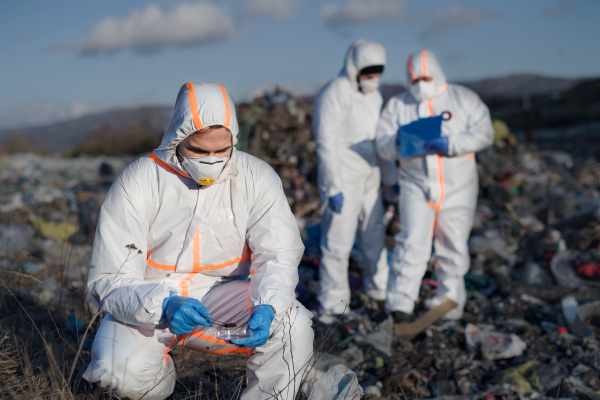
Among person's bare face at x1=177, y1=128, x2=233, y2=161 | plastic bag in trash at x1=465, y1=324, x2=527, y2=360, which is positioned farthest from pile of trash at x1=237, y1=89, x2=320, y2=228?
person's bare face at x1=177, y1=128, x2=233, y2=161

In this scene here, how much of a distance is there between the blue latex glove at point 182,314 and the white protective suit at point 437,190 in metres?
2.08

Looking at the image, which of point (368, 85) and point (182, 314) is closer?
point (182, 314)

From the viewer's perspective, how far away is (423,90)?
348 centimetres

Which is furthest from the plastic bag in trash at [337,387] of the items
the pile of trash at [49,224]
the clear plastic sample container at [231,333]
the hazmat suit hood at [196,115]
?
the pile of trash at [49,224]

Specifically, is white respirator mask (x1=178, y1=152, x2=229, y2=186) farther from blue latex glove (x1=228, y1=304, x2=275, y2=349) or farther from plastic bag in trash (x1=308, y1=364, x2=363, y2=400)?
plastic bag in trash (x1=308, y1=364, x2=363, y2=400)

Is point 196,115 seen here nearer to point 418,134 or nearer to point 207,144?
point 207,144

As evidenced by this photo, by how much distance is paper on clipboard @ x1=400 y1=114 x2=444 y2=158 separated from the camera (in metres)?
3.29

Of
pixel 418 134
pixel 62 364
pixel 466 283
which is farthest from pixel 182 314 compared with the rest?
pixel 466 283

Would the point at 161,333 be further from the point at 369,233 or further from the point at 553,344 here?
the point at 553,344

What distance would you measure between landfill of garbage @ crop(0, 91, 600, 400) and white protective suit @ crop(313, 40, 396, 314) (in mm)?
412

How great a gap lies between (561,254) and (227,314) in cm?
375

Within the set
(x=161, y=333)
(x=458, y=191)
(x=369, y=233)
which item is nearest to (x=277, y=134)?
(x=369, y=233)

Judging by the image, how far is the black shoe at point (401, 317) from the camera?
11.2 feet

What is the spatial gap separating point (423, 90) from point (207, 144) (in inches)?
82.9
